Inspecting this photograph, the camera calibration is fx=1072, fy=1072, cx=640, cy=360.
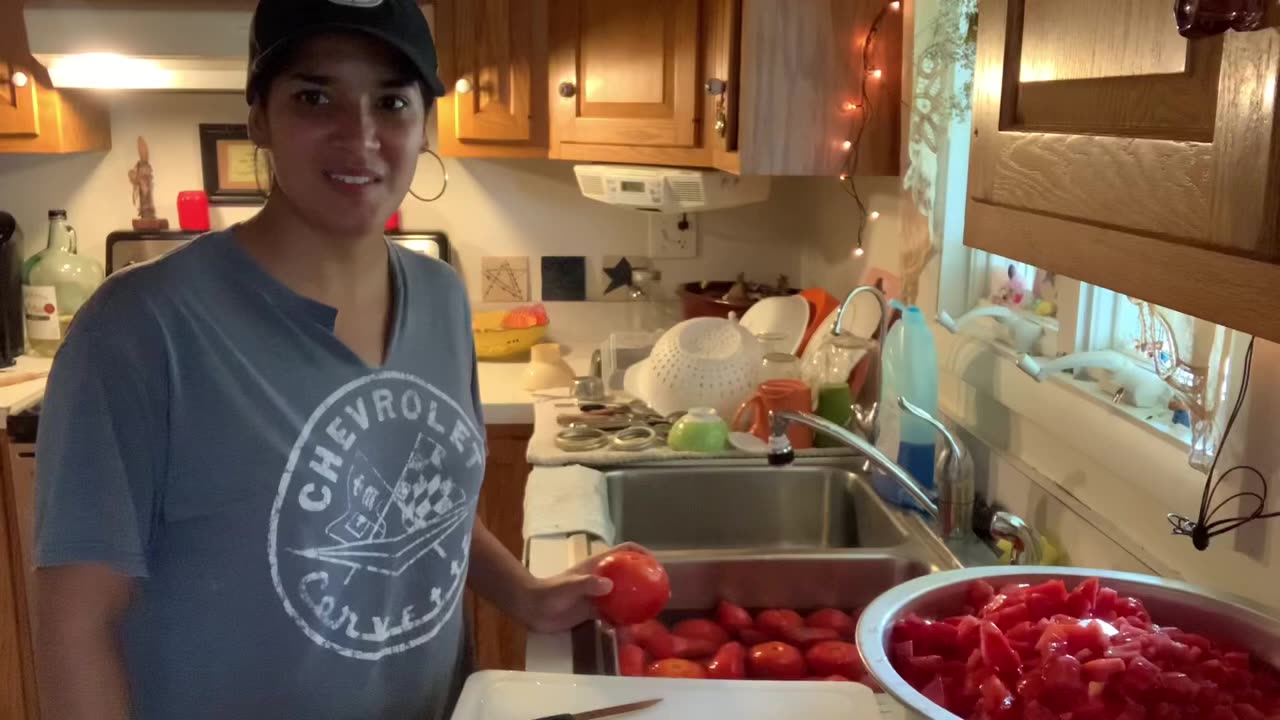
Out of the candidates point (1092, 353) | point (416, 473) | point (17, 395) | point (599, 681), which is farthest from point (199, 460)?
point (17, 395)

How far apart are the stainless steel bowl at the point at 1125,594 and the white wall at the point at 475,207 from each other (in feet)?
6.43

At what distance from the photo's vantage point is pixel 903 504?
1.58m

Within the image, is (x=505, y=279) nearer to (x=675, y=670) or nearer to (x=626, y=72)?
(x=626, y=72)

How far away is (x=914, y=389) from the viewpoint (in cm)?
161

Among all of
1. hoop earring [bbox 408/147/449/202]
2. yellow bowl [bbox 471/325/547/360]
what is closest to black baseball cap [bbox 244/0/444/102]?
yellow bowl [bbox 471/325/547/360]

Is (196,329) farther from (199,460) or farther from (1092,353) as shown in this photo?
(1092,353)

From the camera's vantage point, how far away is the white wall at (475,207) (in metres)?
2.81

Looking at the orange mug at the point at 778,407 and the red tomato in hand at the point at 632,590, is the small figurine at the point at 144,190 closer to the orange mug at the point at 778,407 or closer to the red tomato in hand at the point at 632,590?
the orange mug at the point at 778,407

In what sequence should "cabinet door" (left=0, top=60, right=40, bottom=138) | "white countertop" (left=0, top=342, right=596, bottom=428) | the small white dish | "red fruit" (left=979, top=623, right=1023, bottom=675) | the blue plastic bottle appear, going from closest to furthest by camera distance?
"red fruit" (left=979, top=623, right=1023, bottom=675), the blue plastic bottle, the small white dish, "white countertop" (left=0, top=342, right=596, bottom=428), "cabinet door" (left=0, top=60, right=40, bottom=138)

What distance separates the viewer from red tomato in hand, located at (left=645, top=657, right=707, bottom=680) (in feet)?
3.93

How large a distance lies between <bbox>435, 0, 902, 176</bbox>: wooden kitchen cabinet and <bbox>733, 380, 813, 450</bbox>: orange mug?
0.38m

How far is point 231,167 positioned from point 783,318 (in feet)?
5.14

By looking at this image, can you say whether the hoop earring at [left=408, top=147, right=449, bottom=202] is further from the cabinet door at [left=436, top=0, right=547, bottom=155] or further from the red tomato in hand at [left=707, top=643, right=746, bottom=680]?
the red tomato in hand at [left=707, top=643, right=746, bottom=680]

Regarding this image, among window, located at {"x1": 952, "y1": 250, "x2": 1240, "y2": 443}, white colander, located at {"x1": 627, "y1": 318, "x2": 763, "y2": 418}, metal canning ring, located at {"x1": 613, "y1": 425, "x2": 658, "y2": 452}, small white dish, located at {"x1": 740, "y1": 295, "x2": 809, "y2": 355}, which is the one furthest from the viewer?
small white dish, located at {"x1": 740, "y1": 295, "x2": 809, "y2": 355}
